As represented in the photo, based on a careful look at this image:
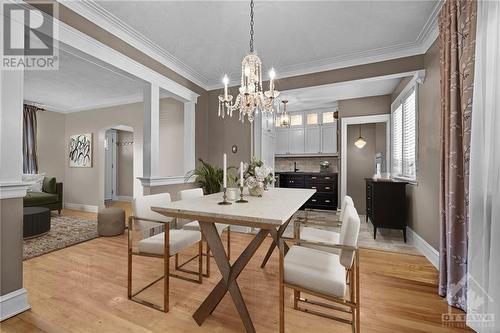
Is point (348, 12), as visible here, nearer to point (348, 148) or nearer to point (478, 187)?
point (478, 187)

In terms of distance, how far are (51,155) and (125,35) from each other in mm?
5141

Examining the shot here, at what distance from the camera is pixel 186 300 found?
1872 mm

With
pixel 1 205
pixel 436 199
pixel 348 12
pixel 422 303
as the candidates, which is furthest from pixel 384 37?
pixel 1 205

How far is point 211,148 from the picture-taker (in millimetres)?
4328

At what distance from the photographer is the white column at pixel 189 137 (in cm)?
397

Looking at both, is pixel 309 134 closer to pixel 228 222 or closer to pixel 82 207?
pixel 228 222

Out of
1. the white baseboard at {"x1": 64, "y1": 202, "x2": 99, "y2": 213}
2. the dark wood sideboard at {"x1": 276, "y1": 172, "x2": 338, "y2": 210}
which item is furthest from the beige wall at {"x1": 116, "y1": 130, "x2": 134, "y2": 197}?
the dark wood sideboard at {"x1": 276, "y1": 172, "x2": 338, "y2": 210}

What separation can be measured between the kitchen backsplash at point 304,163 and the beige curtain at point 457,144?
167 inches

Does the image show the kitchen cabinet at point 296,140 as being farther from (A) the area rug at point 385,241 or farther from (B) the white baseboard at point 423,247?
(B) the white baseboard at point 423,247

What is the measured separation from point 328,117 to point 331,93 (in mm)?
1206

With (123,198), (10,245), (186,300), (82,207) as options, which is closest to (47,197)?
(82,207)

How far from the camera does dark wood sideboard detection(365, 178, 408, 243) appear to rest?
3.33 meters

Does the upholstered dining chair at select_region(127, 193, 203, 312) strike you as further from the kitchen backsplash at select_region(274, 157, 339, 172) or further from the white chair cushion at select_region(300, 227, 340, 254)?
the kitchen backsplash at select_region(274, 157, 339, 172)

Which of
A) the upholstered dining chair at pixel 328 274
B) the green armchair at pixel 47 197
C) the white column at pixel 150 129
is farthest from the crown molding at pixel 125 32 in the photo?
the green armchair at pixel 47 197
